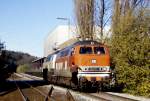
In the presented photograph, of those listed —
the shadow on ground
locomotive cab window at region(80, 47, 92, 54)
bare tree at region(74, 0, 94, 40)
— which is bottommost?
the shadow on ground

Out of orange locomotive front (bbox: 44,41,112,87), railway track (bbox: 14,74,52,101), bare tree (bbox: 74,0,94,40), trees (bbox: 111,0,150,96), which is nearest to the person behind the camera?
railway track (bbox: 14,74,52,101)

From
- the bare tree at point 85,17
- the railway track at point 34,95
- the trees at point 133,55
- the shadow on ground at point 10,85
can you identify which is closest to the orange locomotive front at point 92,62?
the trees at point 133,55

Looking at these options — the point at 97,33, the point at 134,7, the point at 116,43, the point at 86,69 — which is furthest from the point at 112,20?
the point at 86,69

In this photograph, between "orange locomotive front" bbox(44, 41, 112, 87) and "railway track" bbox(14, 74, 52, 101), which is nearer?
"railway track" bbox(14, 74, 52, 101)

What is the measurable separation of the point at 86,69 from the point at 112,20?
40.5ft

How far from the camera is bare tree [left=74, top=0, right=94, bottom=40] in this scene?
4266 centimetres

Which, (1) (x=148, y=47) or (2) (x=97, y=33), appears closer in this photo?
(1) (x=148, y=47)

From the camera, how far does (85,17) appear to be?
43.5 metres

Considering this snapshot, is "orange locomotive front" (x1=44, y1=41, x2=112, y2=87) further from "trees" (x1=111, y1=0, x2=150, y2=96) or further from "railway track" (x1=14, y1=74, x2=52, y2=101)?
"railway track" (x1=14, y1=74, x2=52, y2=101)

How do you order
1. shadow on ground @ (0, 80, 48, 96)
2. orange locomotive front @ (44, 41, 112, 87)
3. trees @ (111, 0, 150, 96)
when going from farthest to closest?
1. shadow on ground @ (0, 80, 48, 96)
2. orange locomotive front @ (44, 41, 112, 87)
3. trees @ (111, 0, 150, 96)

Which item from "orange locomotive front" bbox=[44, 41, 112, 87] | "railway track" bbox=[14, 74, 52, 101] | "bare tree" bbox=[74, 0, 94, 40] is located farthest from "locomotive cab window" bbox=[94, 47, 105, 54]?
"bare tree" bbox=[74, 0, 94, 40]

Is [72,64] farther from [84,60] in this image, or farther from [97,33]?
[97,33]

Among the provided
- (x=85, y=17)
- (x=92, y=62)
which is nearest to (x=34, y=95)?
(x=92, y=62)

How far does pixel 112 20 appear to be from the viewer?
36.7 meters
